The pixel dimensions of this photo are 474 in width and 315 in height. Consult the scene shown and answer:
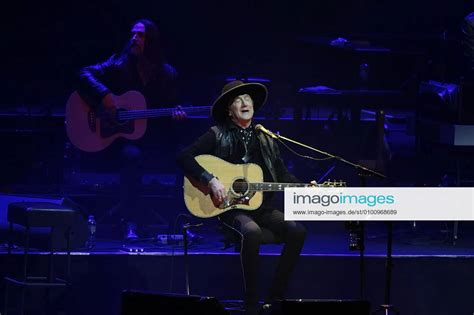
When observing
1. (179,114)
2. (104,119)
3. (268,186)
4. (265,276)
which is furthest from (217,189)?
(104,119)

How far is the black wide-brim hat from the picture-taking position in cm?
898

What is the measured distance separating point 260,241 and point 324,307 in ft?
7.29

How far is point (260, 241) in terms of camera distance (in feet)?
27.9

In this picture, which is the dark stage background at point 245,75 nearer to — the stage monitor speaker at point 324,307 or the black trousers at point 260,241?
the black trousers at point 260,241

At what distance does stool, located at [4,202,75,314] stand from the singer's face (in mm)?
1731

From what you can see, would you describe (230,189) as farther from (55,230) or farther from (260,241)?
(55,230)

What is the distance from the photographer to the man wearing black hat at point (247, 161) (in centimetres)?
859

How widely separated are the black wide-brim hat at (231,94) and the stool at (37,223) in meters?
1.61

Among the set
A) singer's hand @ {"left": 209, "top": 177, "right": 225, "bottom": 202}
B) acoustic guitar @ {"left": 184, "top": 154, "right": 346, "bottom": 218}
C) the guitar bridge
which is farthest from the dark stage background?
singer's hand @ {"left": 209, "top": 177, "right": 225, "bottom": 202}

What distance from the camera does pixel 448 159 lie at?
36.1 feet

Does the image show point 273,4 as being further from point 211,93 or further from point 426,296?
point 426,296

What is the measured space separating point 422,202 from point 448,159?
10.1 feet

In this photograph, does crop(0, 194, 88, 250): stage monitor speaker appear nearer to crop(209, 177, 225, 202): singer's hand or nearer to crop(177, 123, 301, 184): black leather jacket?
crop(177, 123, 301, 184): black leather jacket

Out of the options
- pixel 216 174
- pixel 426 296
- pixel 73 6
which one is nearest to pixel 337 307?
pixel 216 174
